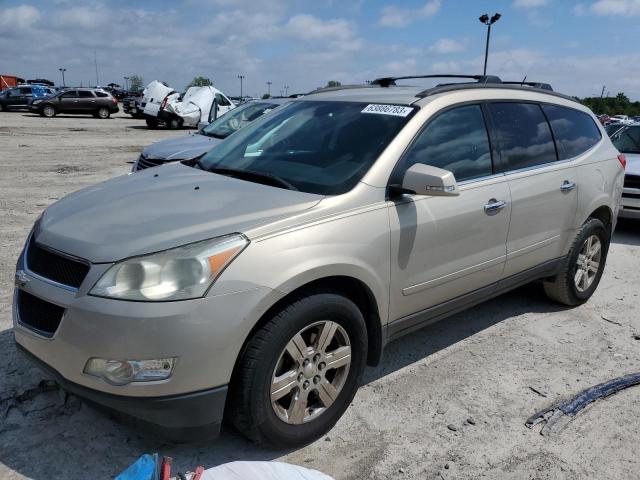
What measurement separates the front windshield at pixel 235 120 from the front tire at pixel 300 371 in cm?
639

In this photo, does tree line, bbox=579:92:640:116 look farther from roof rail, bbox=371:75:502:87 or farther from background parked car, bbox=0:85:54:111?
roof rail, bbox=371:75:502:87

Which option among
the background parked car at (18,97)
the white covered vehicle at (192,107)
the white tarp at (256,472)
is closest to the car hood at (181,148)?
the white tarp at (256,472)

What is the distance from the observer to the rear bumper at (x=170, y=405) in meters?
2.34

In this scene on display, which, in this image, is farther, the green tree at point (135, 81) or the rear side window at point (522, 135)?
the green tree at point (135, 81)

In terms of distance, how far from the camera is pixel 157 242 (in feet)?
7.99

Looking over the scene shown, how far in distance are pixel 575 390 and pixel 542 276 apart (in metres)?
1.11

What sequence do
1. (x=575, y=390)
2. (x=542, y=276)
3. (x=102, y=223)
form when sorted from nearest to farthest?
(x=102, y=223)
(x=575, y=390)
(x=542, y=276)

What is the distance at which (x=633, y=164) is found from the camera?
8.16m

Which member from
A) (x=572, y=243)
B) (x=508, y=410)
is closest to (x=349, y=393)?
(x=508, y=410)

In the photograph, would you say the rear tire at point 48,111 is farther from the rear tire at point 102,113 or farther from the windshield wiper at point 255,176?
the windshield wiper at point 255,176

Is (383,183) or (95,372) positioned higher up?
(383,183)

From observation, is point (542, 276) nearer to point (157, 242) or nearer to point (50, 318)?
point (157, 242)

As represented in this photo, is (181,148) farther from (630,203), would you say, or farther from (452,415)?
(630,203)

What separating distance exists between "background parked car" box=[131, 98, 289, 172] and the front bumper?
179 inches
